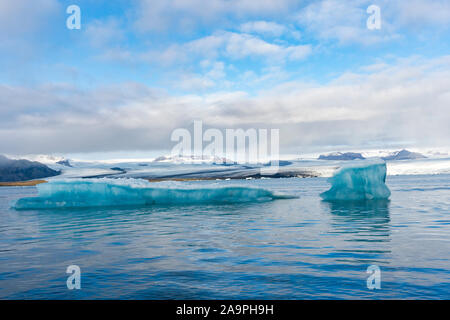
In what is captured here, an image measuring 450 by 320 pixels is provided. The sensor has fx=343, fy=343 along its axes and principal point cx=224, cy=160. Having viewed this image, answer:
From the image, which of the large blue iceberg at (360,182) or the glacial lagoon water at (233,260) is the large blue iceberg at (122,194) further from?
the glacial lagoon water at (233,260)

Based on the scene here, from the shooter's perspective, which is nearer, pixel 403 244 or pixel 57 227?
pixel 403 244

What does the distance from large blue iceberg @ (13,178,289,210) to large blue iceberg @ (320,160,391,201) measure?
5.36 meters

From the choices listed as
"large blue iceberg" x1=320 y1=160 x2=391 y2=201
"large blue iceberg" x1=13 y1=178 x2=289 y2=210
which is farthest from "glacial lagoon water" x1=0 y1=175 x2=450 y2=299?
"large blue iceberg" x1=320 y1=160 x2=391 y2=201

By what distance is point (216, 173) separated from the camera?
102625mm

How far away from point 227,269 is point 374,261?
284 centimetres

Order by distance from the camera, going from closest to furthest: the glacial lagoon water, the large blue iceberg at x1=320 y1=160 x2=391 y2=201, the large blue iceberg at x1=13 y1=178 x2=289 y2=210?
the glacial lagoon water → the large blue iceberg at x1=13 y1=178 x2=289 y2=210 → the large blue iceberg at x1=320 y1=160 x2=391 y2=201

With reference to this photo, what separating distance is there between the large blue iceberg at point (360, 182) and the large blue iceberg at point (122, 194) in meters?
5.36

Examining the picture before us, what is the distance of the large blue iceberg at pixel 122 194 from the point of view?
21672mm

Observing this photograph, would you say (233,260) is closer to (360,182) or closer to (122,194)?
(122,194)

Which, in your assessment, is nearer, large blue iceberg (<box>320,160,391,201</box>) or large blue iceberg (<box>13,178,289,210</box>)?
large blue iceberg (<box>13,178,289,210</box>)

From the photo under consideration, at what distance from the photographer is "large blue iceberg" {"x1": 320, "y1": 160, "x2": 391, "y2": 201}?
73.7 ft

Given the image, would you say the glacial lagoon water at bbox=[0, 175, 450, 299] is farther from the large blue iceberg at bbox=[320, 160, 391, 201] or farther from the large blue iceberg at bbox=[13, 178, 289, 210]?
the large blue iceberg at bbox=[320, 160, 391, 201]
